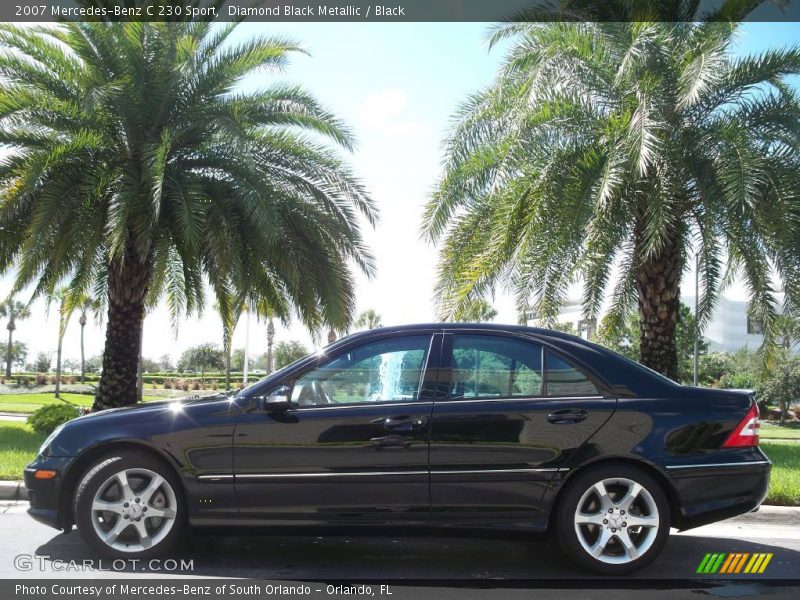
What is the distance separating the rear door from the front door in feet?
0.46

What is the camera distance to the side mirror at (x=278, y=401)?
5238 millimetres

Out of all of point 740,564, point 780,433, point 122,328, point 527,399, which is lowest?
point 780,433

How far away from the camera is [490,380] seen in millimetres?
5391

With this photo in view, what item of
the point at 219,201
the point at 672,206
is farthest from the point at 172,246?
the point at 672,206

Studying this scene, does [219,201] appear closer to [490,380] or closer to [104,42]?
[104,42]

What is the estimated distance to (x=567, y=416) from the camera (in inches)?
206

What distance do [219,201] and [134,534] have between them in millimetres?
8727

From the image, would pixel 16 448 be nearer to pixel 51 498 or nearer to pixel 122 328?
pixel 122 328

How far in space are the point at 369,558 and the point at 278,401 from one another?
134 centimetres

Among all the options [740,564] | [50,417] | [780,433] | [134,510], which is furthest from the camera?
[780,433]

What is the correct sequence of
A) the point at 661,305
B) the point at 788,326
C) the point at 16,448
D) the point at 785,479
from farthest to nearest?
the point at 661,305
the point at 788,326
the point at 16,448
the point at 785,479

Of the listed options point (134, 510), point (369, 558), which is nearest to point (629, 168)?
point (369, 558)

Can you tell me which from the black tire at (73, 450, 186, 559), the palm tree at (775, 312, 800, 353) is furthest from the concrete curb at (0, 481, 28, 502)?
the palm tree at (775, 312, 800, 353)

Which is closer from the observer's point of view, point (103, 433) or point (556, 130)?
point (103, 433)
